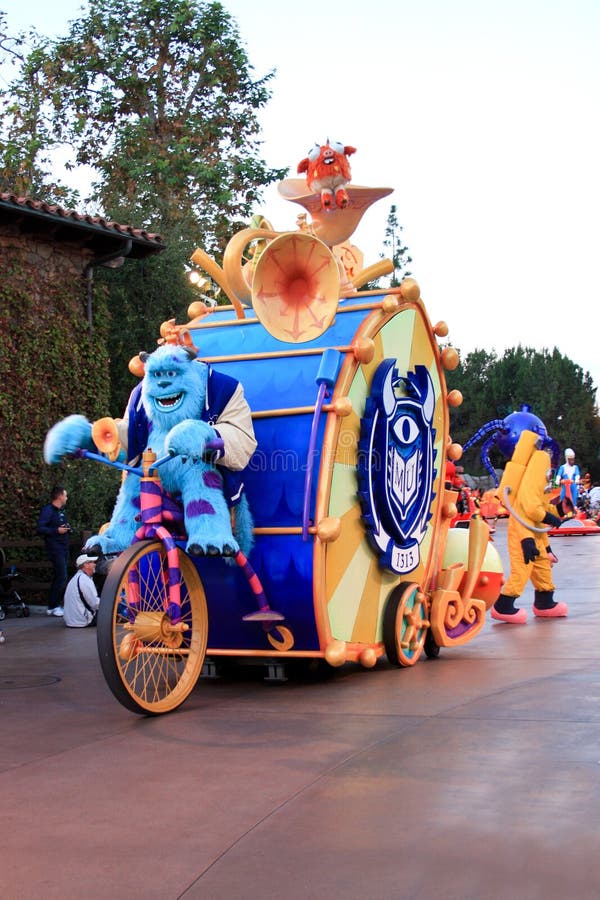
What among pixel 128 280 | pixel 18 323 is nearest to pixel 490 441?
pixel 18 323

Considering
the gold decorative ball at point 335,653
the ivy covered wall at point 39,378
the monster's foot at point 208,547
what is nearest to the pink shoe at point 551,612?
the gold decorative ball at point 335,653

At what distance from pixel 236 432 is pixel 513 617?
5.23 m

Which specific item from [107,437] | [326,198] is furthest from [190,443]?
[326,198]

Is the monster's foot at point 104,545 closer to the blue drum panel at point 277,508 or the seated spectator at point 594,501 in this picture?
the blue drum panel at point 277,508

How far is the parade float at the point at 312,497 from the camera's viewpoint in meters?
6.77

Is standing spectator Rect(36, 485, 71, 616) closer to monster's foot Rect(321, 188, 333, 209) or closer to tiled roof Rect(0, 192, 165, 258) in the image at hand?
tiled roof Rect(0, 192, 165, 258)

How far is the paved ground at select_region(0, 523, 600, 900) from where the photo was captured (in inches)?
146

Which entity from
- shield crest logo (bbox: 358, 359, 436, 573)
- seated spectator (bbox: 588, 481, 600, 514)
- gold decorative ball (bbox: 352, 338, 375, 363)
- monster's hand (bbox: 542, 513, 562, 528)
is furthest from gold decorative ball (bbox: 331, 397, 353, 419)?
seated spectator (bbox: 588, 481, 600, 514)

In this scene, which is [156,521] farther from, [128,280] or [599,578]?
[128,280]

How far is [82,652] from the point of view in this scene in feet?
32.5

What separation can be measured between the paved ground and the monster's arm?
1.43 m

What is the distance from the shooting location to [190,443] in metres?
6.42

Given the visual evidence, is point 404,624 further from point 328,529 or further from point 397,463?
point 328,529

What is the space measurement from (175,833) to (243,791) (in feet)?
1.99
